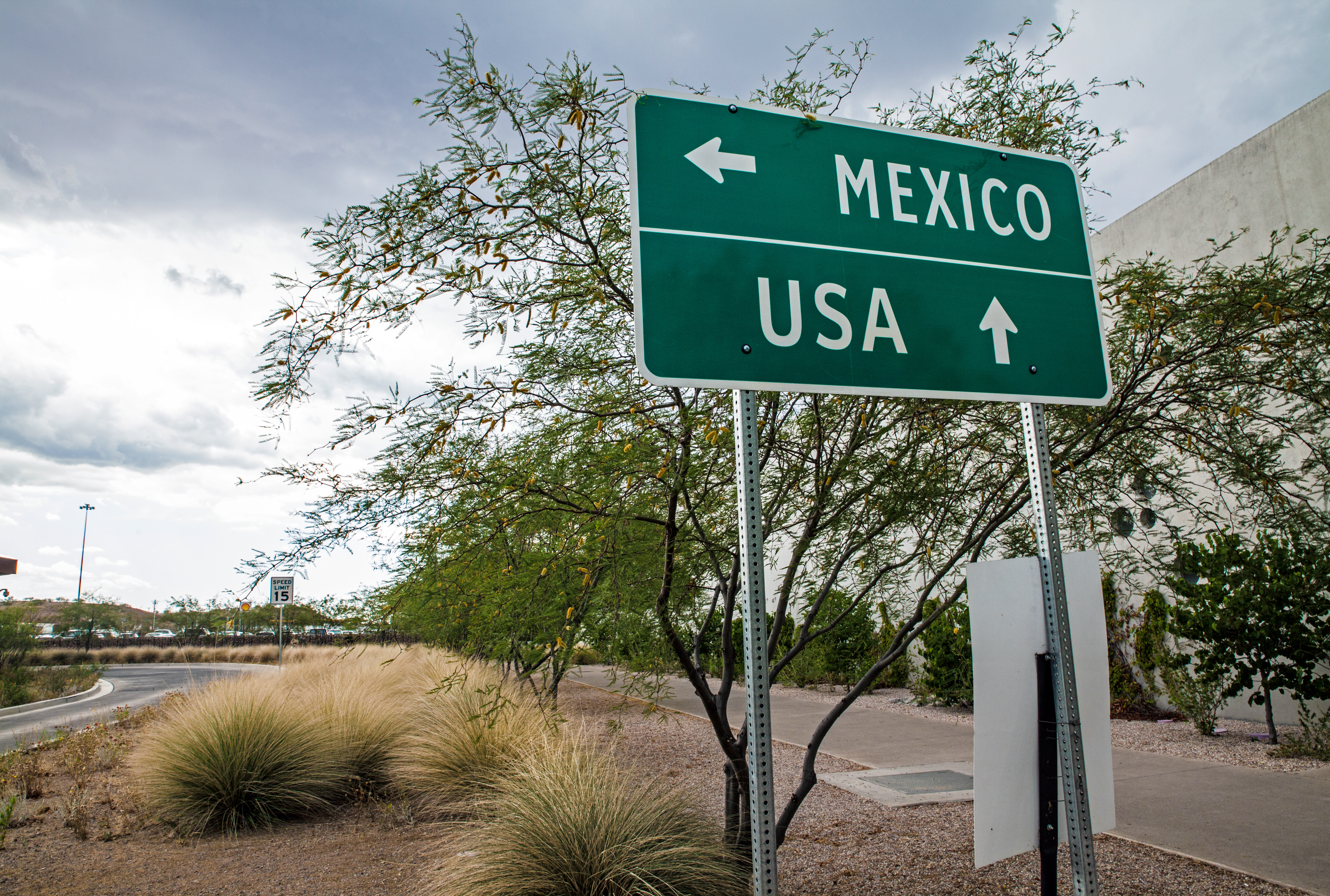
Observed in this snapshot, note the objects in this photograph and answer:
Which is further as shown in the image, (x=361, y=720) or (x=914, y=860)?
(x=361, y=720)

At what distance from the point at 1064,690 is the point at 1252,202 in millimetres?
9699

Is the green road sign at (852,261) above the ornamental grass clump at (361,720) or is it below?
above

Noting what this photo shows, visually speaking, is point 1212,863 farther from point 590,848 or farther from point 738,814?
point 590,848

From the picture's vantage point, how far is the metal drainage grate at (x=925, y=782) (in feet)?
22.6

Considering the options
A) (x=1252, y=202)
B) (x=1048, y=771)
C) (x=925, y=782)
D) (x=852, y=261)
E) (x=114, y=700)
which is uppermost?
(x=1252, y=202)

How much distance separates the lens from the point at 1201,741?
8.41 m

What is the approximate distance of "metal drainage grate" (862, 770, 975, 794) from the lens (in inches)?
271

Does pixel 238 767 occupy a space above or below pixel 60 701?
above

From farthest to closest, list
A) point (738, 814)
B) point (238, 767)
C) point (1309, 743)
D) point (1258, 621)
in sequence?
point (1258, 621), point (1309, 743), point (238, 767), point (738, 814)

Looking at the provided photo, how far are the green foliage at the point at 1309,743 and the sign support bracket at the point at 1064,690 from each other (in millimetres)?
7248

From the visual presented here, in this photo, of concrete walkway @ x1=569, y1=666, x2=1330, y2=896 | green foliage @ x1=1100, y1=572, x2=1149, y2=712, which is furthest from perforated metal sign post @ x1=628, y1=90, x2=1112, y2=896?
green foliage @ x1=1100, y1=572, x2=1149, y2=712

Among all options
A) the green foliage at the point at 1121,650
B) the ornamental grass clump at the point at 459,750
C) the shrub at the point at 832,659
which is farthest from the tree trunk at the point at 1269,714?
the ornamental grass clump at the point at 459,750

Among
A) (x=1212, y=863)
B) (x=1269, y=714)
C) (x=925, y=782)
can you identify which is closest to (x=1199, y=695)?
(x=1269, y=714)

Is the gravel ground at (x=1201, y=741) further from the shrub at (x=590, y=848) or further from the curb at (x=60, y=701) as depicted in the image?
the curb at (x=60, y=701)
